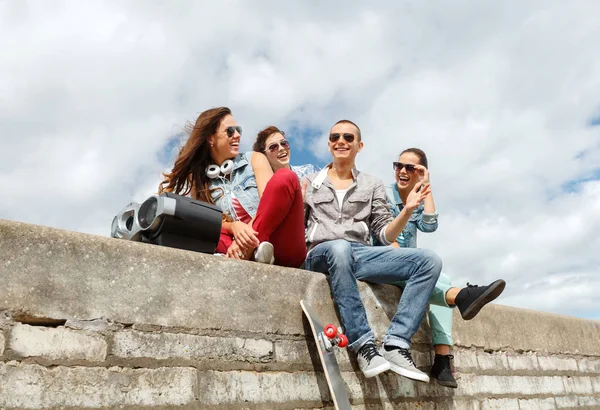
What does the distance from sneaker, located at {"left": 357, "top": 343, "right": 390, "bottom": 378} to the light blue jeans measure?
2.00 feet

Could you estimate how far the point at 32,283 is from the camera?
87.6 inches

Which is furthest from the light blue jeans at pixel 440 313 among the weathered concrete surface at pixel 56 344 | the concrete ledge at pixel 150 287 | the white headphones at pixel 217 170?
the weathered concrete surface at pixel 56 344

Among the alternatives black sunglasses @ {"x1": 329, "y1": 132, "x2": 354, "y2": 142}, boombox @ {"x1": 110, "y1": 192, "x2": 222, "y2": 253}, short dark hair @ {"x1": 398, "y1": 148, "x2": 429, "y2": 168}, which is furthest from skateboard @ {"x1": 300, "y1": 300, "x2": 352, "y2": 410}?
short dark hair @ {"x1": 398, "y1": 148, "x2": 429, "y2": 168}

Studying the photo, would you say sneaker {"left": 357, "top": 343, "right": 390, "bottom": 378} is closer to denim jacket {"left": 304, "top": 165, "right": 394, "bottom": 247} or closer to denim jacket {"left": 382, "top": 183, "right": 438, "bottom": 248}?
denim jacket {"left": 304, "top": 165, "right": 394, "bottom": 247}

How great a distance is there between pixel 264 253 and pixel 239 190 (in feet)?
2.53

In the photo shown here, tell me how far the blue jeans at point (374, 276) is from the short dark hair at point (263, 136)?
1166 millimetres

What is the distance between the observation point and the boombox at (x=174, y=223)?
276 cm

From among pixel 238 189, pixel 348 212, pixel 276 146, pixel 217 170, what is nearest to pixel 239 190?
pixel 238 189

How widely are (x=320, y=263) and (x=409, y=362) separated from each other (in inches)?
27.6

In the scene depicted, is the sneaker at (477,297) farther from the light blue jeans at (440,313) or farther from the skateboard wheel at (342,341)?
the skateboard wheel at (342,341)

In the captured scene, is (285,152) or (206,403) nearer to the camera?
(206,403)

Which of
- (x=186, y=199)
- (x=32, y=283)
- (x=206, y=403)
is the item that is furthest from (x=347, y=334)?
(x=32, y=283)

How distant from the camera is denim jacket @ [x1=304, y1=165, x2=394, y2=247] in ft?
11.6

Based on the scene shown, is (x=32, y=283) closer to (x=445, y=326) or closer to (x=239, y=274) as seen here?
(x=239, y=274)
